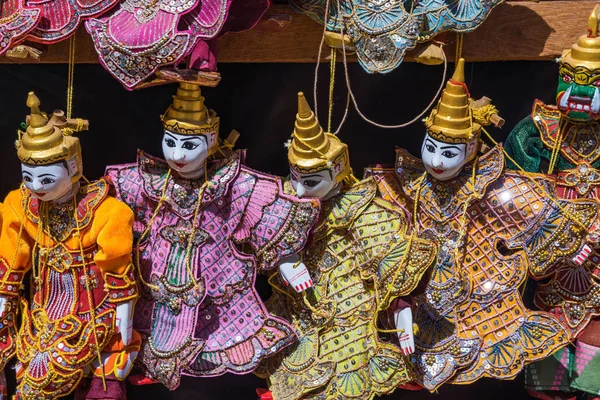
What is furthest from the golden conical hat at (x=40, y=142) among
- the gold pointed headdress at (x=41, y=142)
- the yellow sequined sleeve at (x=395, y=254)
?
the yellow sequined sleeve at (x=395, y=254)

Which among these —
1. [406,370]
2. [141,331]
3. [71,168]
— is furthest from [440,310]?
[71,168]

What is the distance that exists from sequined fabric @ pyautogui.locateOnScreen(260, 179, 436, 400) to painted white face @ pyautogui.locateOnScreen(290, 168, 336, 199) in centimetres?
8

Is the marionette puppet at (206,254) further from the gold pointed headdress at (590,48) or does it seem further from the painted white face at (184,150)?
the gold pointed headdress at (590,48)

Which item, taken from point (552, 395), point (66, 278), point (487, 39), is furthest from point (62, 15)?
point (552, 395)

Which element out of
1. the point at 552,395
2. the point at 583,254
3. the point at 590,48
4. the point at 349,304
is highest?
the point at 590,48

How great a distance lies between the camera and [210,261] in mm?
3479

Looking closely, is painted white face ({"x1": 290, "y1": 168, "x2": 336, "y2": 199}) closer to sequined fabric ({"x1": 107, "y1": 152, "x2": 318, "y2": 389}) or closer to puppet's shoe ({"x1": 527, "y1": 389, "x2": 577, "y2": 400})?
sequined fabric ({"x1": 107, "y1": 152, "x2": 318, "y2": 389})

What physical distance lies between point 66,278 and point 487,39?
1.35 metres

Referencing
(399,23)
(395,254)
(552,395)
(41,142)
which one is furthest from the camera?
(552,395)

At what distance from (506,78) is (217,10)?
0.95 m

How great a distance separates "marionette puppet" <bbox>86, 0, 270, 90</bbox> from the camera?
3.21 meters

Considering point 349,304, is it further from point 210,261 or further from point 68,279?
point 68,279

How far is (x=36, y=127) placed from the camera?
3.20 m

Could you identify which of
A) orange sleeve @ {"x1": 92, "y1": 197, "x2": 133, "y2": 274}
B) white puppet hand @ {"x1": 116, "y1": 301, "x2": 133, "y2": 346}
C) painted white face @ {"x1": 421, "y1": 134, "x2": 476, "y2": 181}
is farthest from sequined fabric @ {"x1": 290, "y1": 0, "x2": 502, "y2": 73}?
white puppet hand @ {"x1": 116, "y1": 301, "x2": 133, "y2": 346}
